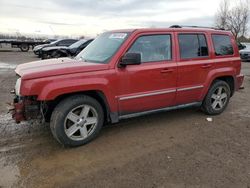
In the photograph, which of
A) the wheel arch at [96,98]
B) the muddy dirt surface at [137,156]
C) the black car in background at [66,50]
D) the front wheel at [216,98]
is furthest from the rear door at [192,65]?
the black car in background at [66,50]

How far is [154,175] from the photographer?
3451 millimetres

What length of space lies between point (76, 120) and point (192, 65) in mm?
2531

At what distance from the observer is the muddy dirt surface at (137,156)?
3345 mm

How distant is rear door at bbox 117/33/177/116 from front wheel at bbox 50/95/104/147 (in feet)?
1.60

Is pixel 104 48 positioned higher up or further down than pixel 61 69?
higher up

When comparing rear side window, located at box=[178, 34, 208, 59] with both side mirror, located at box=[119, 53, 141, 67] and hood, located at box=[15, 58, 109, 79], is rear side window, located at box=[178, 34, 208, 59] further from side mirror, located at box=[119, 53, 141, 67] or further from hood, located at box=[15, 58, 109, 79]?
hood, located at box=[15, 58, 109, 79]

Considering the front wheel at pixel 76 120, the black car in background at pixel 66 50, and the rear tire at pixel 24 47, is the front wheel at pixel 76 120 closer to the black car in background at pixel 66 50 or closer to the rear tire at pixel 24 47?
the black car in background at pixel 66 50

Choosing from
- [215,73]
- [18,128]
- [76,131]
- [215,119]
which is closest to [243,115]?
[215,119]

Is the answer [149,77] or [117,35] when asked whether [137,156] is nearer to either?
[149,77]

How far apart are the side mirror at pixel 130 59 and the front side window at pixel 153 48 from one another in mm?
294

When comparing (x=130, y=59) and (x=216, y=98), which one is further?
(x=216, y=98)

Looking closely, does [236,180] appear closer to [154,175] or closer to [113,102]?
[154,175]

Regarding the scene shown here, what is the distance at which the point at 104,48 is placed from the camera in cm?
483

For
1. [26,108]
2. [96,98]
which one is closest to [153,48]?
[96,98]
